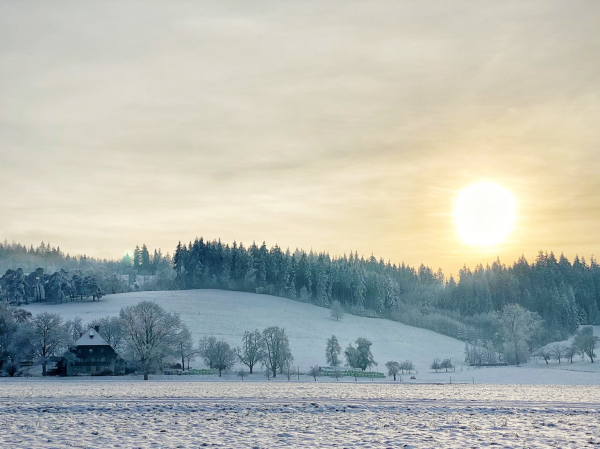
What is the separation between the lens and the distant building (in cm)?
8044

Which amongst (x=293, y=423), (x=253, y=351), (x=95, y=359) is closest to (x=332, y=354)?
(x=253, y=351)

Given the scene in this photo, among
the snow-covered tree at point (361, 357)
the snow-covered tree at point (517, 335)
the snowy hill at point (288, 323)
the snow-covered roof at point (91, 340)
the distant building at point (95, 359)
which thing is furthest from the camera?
the snowy hill at point (288, 323)

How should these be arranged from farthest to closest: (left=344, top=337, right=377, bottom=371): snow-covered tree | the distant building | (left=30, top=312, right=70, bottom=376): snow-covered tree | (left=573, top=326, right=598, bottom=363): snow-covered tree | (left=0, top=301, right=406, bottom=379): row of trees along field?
1. (left=573, top=326, right=598, bottom=363): snow-covered tree
2. (left=344, top=337, right=377, bottom=371): snow-covered tree
3. (left=30, top=312, right=70, bottom=376): snow-covered tree
4. the distant building
5. (left=0, top=301, right=406, bottom=379): row of trees along field

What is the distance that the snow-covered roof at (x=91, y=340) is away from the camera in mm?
83875

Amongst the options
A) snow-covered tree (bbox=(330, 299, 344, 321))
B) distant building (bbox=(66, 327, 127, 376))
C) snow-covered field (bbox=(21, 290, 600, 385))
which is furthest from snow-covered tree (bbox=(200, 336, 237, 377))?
snow-covered tree (bbox=(330, 299, 344, 321))

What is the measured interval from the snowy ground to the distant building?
5258 centimetres

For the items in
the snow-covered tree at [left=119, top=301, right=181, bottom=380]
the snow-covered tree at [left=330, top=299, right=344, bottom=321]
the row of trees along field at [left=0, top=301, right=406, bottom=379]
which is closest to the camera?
the snow-covered tree at [left=119, top=301, right=181, bottom=380]

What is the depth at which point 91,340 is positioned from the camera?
277 feet

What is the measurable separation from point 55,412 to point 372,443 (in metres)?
17.0

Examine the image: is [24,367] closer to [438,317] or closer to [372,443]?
[372,443]

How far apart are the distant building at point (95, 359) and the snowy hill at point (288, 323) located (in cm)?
2042

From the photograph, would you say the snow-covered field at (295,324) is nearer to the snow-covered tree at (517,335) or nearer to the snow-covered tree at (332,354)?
the snow-covered tree at (517,335)

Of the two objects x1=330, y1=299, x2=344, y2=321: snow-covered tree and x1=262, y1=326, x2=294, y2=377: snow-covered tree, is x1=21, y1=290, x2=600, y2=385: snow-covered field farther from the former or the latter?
x1=262, y1=326, x2=294, y2=377: snow-covered tree

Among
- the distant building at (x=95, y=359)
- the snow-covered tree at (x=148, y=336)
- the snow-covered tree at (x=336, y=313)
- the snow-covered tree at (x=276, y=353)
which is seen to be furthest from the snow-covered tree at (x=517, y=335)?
the distant building at (x=95, y=359)
